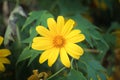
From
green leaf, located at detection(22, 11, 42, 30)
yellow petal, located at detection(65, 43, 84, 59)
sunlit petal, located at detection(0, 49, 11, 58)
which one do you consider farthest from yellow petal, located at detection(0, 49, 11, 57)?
yellow petal, located at detection(65, 43, 84, 59)

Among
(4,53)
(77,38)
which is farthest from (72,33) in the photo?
(4,53)

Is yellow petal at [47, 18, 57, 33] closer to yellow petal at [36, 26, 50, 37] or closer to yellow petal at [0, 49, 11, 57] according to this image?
yellow petal at [36, 26, 50, 37]

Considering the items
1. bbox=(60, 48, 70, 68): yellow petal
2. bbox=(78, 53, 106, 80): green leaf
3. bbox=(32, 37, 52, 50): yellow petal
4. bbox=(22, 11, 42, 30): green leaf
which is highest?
bbox=(22, 11, 42, 30): green leaf

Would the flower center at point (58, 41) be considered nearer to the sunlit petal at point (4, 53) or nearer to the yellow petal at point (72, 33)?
the yellow petal at point (72, 33)

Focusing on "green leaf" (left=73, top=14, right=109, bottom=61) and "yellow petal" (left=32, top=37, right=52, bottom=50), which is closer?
"yellow petal" (left=32, top=37, right=52, bottom=50)

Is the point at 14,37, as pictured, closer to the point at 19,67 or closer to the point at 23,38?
the point at 23,38

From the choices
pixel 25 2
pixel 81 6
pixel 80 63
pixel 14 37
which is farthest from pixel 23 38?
pixel 81 6

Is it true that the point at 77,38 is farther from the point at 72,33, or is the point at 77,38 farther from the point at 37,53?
the point at 37,53
